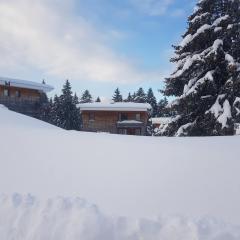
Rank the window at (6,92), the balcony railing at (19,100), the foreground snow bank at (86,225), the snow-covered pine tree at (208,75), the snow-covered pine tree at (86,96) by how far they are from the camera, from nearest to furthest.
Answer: the foreground snow bank at (86,225)
the snow-covered pine tree at (208,75)
the balcony railing at (19,100)
the window at (6,92)
the snow-covered pine tree at (86,96)

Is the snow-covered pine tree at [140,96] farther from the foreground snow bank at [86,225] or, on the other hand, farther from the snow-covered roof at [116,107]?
the foreground snow bank at [86,225]

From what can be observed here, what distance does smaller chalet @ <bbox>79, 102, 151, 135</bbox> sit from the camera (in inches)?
1377

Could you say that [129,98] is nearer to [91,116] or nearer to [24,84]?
[91,116]

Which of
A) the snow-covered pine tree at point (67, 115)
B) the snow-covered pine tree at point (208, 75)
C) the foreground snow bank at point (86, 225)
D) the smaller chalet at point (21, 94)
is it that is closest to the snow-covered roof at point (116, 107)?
the smaller chalet at point (21, 94)

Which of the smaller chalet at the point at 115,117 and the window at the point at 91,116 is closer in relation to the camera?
the smaller chalet at the point at 115,117

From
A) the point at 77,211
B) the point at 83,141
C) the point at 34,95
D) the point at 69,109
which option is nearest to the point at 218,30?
the point at 83,141

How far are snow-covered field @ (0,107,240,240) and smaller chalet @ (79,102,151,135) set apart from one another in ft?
85.6

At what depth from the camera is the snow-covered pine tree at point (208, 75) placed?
13141mm

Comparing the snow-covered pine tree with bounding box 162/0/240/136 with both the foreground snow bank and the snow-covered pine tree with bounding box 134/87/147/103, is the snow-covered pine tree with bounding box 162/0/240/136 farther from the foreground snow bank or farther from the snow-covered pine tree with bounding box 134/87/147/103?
the snow-covered pine tree with bounding box 134/87/147/103

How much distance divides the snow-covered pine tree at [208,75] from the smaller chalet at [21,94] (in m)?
18.1

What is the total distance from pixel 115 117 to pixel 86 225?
3111 cm

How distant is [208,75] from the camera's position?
1356 centimetres

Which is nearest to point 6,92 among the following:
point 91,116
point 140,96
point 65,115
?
point 91,116

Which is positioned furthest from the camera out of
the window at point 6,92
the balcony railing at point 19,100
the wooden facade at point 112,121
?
the wooden facade at point 112,121
